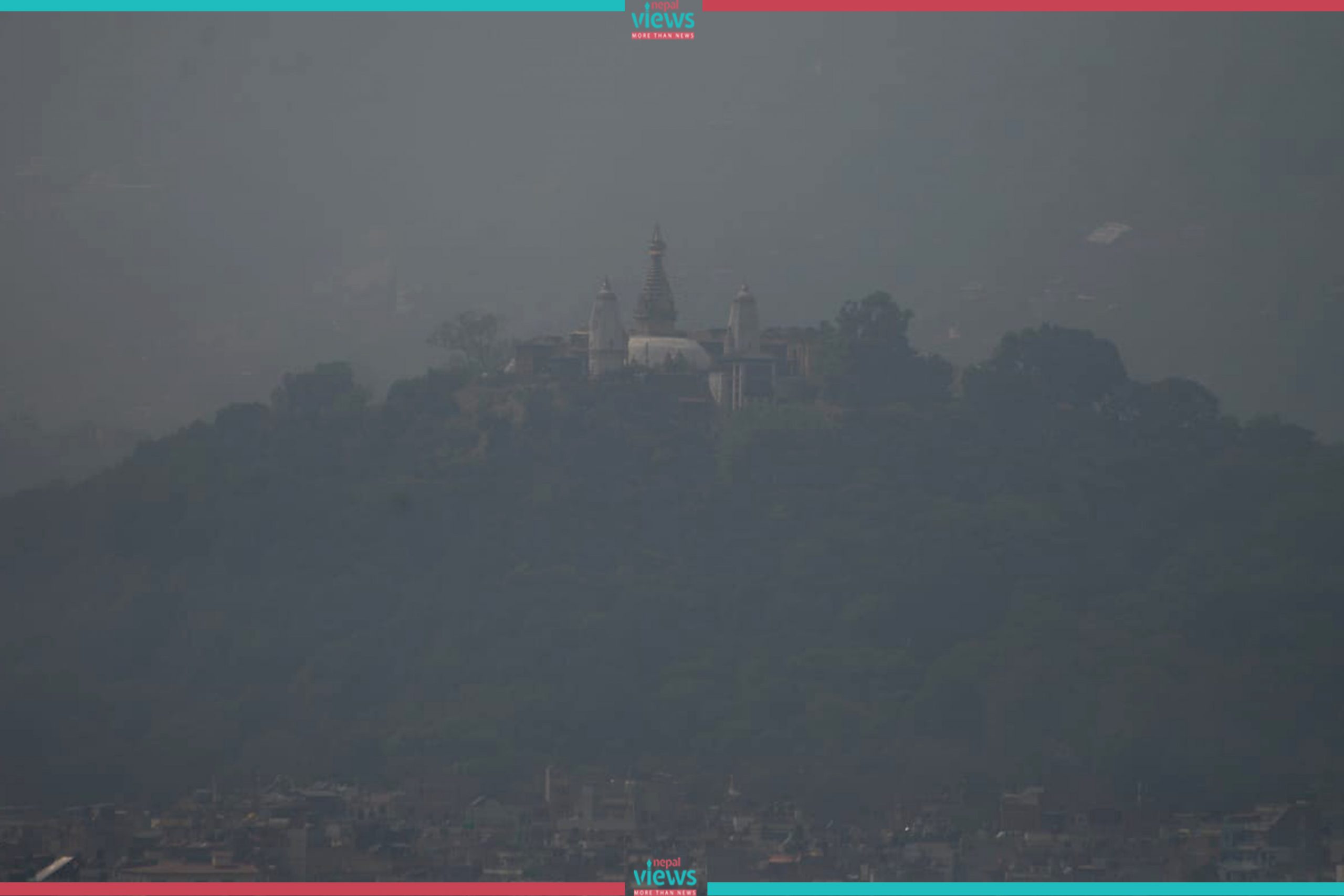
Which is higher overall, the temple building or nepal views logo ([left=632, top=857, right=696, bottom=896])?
the temple building

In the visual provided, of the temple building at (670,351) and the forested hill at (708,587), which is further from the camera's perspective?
the temple building at (670,351)

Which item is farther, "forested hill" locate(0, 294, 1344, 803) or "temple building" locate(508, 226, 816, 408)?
"temple building" locate(508, 226, 816, 408)

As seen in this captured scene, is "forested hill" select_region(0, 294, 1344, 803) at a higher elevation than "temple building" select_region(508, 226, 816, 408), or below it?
below


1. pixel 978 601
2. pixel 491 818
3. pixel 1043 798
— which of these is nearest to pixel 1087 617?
pixel 978 601

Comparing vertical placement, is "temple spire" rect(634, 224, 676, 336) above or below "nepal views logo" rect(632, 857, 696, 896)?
above
